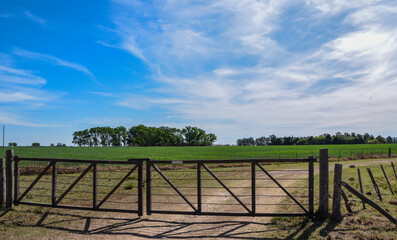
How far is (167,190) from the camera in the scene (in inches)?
595

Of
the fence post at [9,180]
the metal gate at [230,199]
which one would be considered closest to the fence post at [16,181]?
the fence post at [9,180]

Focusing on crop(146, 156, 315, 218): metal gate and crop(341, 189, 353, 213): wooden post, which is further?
crop(341, 189, 353, 213): wooden post

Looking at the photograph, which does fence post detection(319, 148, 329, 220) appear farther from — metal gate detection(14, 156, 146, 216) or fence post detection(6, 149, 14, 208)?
fence post detection(6, 149, 14, 208)

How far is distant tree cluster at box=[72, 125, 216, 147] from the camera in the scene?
163000mm

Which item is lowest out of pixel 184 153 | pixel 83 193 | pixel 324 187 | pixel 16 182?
pixel 184 153

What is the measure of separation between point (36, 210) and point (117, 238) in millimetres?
4687

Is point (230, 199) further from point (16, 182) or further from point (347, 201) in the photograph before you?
point (16, 182)

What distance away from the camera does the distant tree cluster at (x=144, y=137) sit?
163m

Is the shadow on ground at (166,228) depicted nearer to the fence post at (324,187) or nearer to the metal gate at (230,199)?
the metal gate at (230,199)

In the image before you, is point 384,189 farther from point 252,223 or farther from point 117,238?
point 117,238

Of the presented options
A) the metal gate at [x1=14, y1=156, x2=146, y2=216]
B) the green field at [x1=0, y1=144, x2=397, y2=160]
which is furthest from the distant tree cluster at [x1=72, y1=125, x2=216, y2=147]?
the metal gate at [x1=14, y1=156, x2=146, y2=216]

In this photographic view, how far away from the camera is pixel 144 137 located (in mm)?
165500

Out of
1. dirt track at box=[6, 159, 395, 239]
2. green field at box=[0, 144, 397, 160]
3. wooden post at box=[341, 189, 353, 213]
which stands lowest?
green field at box=[0, 144, 397, 160]

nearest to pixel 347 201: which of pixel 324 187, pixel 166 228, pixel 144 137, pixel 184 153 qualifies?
pixel 324 187
